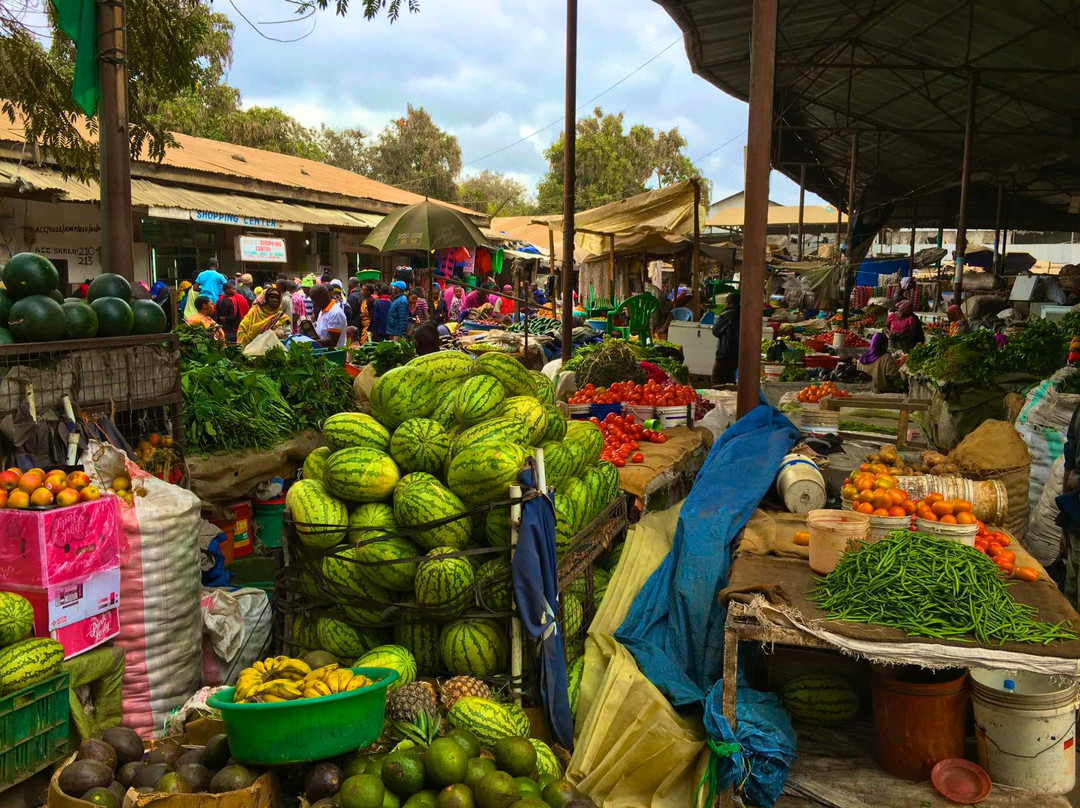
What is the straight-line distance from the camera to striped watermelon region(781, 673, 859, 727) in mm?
3789

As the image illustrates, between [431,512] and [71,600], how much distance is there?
1454 millimetres

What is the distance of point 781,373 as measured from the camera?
34.6 feet

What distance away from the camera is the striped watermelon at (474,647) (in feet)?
11.2

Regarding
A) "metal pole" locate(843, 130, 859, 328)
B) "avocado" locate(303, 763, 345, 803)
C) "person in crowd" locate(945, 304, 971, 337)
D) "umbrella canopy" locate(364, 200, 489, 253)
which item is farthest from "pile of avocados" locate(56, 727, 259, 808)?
"metal pole" locate(843, 130, 859, 328)

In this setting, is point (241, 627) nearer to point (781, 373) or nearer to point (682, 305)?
point (781, 373)

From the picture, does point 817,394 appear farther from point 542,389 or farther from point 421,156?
point 421,156

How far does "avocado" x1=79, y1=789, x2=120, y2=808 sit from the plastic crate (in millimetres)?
449

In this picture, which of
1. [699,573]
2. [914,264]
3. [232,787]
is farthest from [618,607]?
[914,264]

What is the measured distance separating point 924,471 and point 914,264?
18.6 m

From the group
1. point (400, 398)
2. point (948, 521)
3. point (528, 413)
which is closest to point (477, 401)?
point (528, 413)

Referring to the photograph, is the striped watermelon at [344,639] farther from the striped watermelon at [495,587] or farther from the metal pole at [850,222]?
the metal pole at [850,222]

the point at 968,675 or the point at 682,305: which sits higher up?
the point at 682,305

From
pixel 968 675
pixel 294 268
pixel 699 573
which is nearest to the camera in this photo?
pixel 968 675

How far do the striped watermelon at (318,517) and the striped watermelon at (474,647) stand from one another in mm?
634
